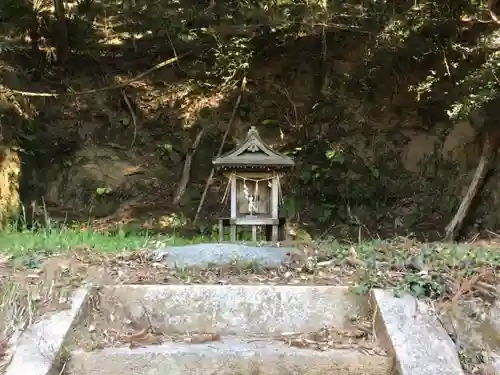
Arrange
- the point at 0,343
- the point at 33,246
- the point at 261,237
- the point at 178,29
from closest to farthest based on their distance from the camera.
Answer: the point at 0,343 < the point at 33,246 < the point at 261,237 < the point at 178,29

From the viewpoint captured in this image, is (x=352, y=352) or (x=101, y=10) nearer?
(x=352, y=352)

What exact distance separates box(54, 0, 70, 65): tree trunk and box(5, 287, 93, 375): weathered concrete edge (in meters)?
9.73

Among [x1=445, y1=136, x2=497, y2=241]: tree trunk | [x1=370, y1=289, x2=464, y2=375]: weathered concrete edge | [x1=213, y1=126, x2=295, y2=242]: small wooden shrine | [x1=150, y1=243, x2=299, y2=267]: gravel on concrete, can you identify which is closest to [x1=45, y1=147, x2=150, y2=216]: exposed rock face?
[x1=213, y1=126, x2=295, y2=242]: small wooden shrine

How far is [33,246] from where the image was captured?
14.2 feet

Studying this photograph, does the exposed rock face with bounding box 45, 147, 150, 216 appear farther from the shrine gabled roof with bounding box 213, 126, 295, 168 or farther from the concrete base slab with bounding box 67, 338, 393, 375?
the concrete base slab with bounding box 67, 338, 393, 375

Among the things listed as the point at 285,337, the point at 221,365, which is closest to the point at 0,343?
the point at 221,365

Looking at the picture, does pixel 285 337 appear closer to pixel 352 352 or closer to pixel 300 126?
pixel 352 352

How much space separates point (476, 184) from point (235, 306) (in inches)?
258

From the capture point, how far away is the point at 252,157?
678 cm

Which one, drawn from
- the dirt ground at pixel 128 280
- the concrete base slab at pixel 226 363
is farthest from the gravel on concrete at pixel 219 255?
the concrete base slab at pixel 226 363

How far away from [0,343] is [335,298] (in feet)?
6.33

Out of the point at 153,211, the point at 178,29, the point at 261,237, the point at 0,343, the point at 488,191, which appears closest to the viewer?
the point at 0,343

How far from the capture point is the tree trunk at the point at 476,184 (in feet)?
28.1

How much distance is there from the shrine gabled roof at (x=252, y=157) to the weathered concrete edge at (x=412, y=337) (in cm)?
364
